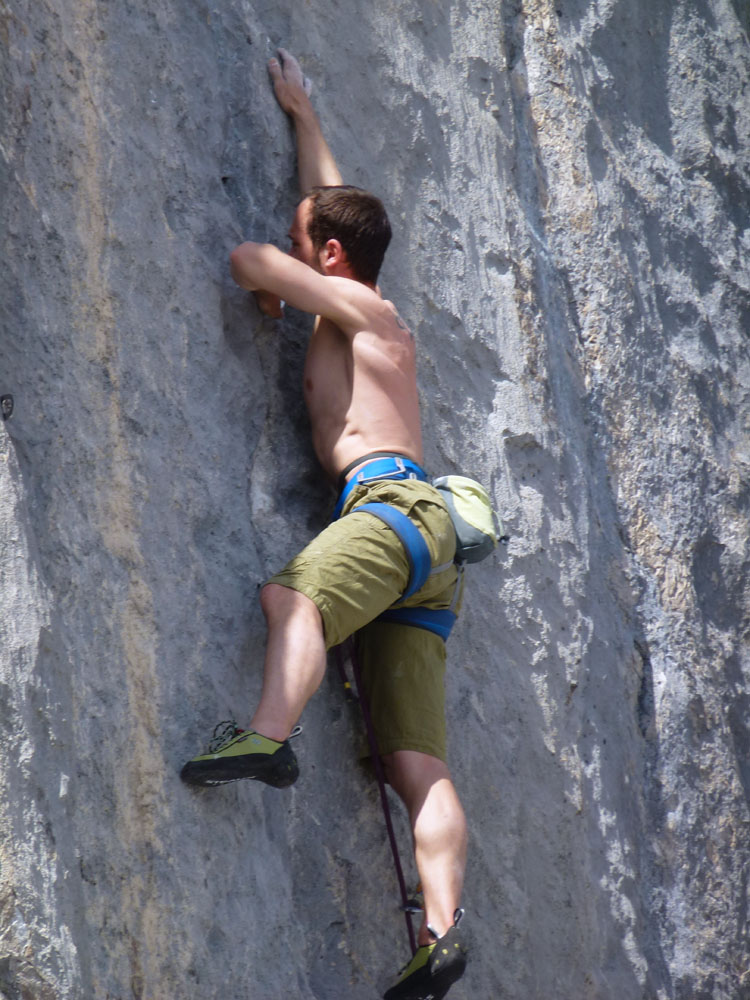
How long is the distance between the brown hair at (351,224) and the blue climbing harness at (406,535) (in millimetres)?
588

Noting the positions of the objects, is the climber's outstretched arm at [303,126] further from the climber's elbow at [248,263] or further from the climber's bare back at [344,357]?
the climber's elbow at [248,263]

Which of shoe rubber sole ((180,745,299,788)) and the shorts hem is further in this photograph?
the shorts hem

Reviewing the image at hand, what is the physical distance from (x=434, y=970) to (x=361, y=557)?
3.18 feet

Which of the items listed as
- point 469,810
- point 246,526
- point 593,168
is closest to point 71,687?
point 246,526

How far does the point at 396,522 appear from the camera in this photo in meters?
3.13

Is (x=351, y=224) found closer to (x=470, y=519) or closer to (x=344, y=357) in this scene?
(x=344, y=357)

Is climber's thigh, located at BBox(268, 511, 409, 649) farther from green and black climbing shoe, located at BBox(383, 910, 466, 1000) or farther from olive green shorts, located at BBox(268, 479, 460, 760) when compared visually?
green and black climbing shoe, located at BBox(383, 910, 466, 1000)

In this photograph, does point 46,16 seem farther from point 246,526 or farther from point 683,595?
point 683,595

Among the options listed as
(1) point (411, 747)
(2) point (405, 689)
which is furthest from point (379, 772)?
(2) point (405, 689)

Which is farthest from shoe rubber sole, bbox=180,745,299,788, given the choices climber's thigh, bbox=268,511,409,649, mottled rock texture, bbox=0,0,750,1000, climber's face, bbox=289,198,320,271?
climber's face, bbox=289,198,320,271

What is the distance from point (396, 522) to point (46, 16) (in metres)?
1.53

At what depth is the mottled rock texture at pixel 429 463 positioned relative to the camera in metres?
2.79

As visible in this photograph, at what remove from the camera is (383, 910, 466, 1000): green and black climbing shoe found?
2828 millimetres

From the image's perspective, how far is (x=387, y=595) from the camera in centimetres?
308
